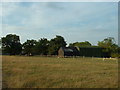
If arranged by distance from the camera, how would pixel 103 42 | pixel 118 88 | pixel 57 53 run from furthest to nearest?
pixel 57 53 < pixel 103 42 < pixel 118 88

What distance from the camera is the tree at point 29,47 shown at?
9884cm

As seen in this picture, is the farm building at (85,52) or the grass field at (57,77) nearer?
the grass field at (57,77)

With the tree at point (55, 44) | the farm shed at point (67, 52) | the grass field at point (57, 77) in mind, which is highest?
the tree at point (55, 44)

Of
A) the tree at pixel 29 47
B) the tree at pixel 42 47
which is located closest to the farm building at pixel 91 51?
the tree at pixel 42 47

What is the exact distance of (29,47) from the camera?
334ft

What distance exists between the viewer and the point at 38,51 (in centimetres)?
9531

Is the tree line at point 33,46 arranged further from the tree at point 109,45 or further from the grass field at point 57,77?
the grass field at point 57,77

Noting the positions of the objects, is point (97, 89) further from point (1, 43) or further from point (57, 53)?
point (1, 43)

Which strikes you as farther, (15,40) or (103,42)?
(15,40)

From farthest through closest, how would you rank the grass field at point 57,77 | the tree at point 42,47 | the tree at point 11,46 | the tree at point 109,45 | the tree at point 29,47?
the tree at point 29,47 → the tree at point 42,47 → the tree at point 11,46 → the tree at point 109,45 → the grass field at point 57,77

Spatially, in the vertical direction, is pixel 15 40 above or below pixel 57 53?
above

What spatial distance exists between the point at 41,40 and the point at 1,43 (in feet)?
67.3

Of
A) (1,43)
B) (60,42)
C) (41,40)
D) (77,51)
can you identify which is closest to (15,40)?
(1,43)

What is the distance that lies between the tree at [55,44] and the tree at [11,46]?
53.6ft
